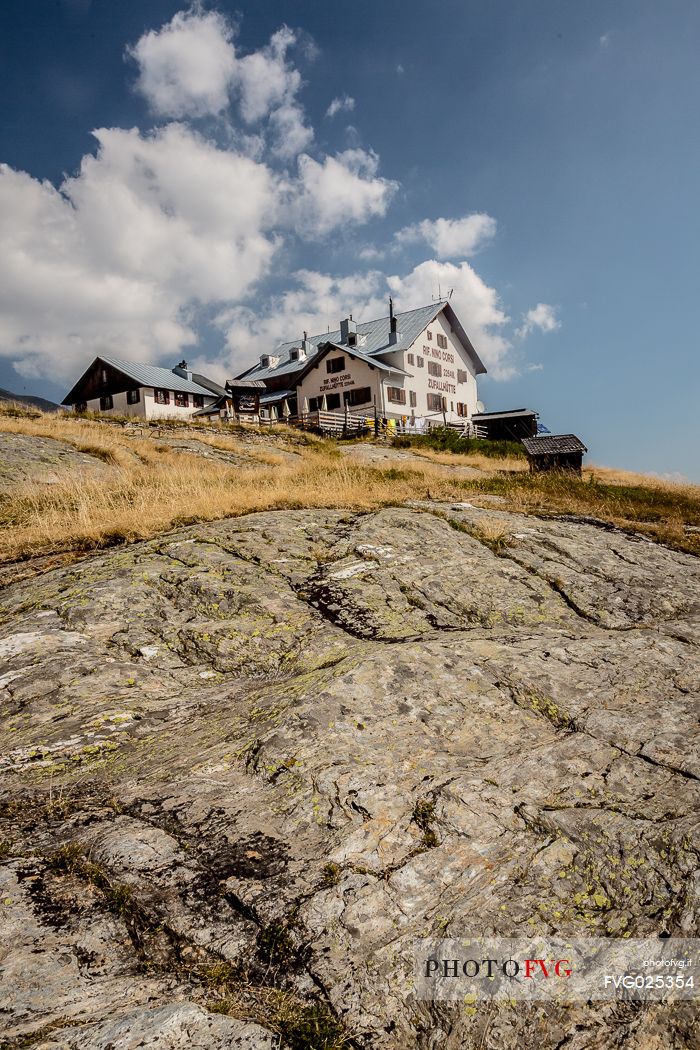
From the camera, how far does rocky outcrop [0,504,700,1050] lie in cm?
255

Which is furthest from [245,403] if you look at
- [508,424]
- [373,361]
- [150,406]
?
[508,424]

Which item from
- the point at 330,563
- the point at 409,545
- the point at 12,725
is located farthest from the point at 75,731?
the point at 409,545

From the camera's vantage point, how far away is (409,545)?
8.45 meters

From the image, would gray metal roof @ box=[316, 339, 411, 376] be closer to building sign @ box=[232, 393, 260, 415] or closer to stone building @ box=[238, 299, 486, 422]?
stone building @ box=[238, 299, 486, 422]

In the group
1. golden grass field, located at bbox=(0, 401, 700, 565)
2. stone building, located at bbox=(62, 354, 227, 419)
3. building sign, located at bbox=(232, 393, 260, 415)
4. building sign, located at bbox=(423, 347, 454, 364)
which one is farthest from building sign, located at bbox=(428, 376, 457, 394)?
golden grass field, located at bbox=(0, 401, 700, 565)

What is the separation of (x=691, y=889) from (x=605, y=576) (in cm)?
541

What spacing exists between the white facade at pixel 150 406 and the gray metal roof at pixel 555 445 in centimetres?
3946

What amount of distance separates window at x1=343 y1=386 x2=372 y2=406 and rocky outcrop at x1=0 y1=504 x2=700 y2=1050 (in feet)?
147

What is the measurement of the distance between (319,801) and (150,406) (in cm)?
5887

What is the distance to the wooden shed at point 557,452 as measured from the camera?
25953mm

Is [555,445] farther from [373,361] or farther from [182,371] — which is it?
[182,371]

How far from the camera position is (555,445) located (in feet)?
87.3

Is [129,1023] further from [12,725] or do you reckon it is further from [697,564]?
[697,564]

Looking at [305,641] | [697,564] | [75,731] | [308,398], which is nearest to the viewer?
[75,731]
